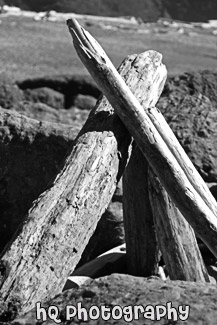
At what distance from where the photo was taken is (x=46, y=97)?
388 inches

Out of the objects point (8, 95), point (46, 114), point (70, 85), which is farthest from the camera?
point (70, 85)

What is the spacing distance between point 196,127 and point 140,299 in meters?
2.65

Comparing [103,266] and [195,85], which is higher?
[195,85]

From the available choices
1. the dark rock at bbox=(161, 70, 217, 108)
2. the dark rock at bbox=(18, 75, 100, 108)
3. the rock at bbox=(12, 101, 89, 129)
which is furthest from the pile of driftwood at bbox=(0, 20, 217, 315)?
the dark rock at bbox=(18, 75, 100, 108)

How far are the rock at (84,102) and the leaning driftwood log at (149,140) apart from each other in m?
5.34

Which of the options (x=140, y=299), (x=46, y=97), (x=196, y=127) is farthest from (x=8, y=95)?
(x=140, y=299)

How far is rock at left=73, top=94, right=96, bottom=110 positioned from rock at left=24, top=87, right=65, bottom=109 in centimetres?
18

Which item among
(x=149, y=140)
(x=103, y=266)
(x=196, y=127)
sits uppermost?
(x=149, y=140)

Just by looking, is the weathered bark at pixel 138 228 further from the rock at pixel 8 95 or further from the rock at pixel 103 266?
the rock at pixel 8 95

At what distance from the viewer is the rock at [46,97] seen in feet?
31.9

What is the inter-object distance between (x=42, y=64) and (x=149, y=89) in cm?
1006

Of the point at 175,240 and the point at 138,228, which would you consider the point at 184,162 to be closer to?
the point at 175,240

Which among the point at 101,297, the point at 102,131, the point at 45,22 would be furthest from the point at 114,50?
the point at 101,297

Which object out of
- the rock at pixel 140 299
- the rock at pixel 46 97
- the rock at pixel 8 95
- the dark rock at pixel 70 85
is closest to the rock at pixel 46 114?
the rock at pixel 8 95
